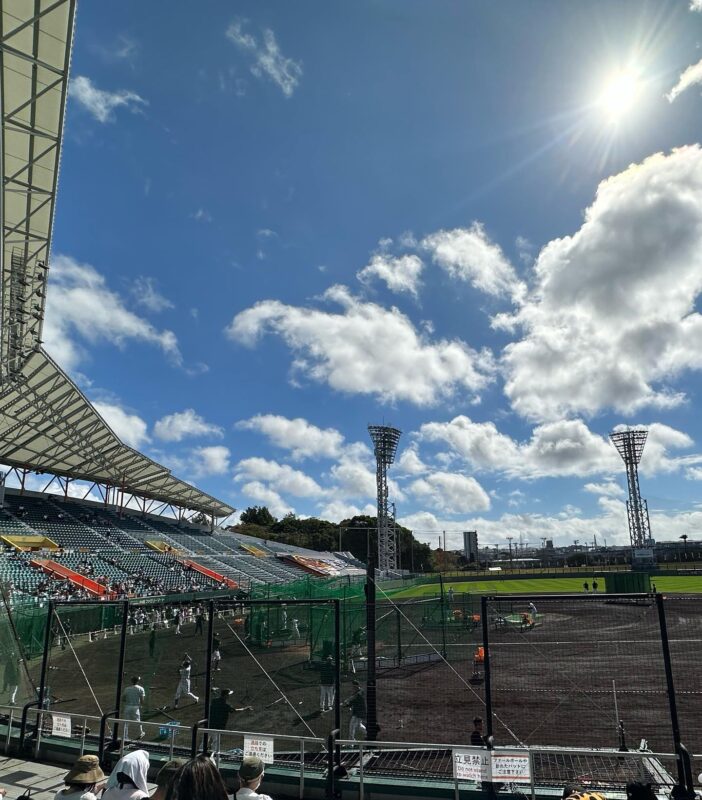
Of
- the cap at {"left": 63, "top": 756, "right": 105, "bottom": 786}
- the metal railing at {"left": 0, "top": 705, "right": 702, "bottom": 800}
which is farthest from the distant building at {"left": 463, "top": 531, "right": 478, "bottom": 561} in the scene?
the cap at {"left": 63, "top": 756, "right": 105, "bottom": 786}

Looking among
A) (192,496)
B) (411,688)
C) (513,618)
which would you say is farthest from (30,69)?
(192,496)

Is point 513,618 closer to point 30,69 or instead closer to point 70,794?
point 70,794

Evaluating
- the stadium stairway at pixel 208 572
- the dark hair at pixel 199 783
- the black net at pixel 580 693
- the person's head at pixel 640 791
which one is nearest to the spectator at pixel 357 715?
the black net at pixel 580 693

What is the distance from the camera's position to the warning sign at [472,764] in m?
6.29

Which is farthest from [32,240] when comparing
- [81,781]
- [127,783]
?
[127,783]

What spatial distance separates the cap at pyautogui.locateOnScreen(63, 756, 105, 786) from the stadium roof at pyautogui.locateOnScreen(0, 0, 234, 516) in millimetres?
15802

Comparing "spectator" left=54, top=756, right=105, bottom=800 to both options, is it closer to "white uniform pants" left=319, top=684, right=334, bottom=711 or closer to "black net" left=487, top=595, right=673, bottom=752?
"black net" left=487, top=595, right=673, bottom=752

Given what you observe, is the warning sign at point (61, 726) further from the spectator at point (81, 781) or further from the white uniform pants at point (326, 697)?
the white uniform pants at point (326, 697)

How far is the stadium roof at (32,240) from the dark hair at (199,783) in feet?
54.9

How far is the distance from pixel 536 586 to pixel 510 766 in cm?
6622

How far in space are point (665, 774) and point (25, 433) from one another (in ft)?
144

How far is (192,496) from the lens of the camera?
64375 mm

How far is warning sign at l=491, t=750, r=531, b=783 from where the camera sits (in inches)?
244

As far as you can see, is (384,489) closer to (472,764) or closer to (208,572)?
(208,572)
